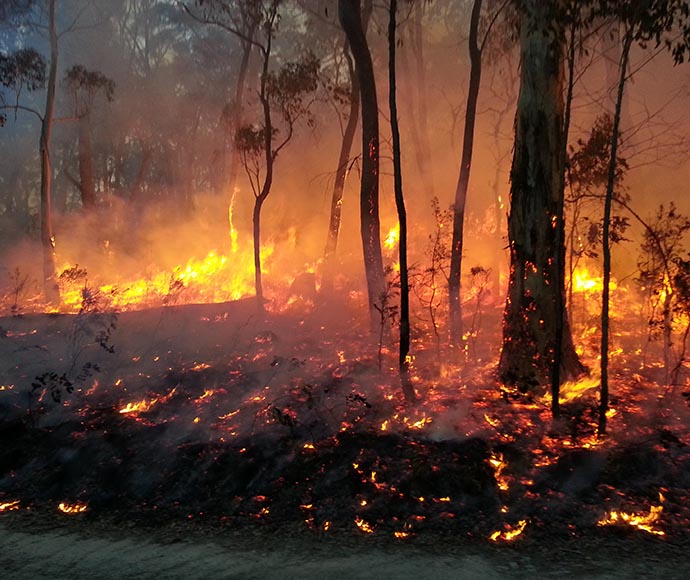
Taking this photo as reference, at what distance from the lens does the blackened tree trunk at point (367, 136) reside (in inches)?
419

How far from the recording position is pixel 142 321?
11.9 m

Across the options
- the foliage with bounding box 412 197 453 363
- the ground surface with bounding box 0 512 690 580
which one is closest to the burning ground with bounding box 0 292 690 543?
the ground surface with bounding box 0 512 690 580

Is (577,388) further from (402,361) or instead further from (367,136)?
(367,136)

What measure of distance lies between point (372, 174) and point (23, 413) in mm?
6984

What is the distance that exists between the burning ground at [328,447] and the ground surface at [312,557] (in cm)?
22

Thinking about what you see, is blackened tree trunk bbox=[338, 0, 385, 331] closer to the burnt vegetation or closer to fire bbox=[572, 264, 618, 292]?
the burnt vegetation

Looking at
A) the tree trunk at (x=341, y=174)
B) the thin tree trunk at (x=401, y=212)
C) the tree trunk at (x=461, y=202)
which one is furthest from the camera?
the tree trunk at (x=341, y=174)

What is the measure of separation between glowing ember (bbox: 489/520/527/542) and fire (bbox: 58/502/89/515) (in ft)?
13.2

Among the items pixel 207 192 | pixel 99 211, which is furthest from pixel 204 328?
pixel 207 192

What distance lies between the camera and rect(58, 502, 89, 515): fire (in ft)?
19.2

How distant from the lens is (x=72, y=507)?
5957mm

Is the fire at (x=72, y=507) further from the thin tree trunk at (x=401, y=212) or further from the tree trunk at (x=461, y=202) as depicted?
the tree trunk at (x=461, y=202)

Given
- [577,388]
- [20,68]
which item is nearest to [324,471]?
[577,388]

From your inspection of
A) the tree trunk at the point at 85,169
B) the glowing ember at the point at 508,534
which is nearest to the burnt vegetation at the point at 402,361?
the glowing ember at the point at 508,534
